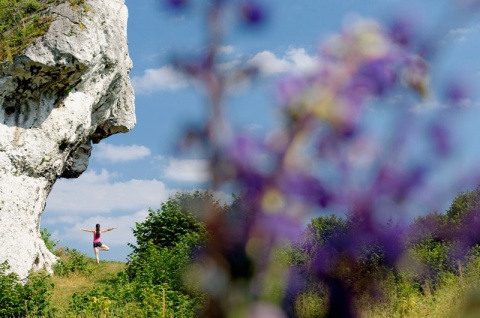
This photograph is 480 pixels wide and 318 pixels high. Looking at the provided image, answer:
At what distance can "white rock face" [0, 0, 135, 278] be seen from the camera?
13570mm

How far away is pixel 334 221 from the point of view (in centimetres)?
82

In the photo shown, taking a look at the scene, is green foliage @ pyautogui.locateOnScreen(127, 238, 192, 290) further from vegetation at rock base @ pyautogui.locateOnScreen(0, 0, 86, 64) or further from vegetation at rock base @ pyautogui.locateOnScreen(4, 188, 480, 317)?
vegetation at rock base @ pyautogui.locateOnScreen(0, 0, 86, 64)

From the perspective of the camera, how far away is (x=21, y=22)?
48.1ft

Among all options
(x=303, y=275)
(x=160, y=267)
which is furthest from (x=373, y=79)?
(x=160, y=267)

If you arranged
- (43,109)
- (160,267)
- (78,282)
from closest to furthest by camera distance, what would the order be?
1. (160,267)
2. (43,109)
3. (78,282)

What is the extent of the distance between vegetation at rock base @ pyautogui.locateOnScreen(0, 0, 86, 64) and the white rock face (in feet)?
0.70

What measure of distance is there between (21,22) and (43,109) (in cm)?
231

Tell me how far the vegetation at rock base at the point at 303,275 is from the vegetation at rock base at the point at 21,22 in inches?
203

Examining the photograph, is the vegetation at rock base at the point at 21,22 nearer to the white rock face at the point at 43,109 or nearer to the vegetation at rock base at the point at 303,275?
the white rock face at the point at 43,109

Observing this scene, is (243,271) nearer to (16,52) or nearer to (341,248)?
(341,248)

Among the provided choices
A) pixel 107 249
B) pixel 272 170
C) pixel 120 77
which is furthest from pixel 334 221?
pixel 107 249

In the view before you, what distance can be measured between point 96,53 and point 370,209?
1499cm

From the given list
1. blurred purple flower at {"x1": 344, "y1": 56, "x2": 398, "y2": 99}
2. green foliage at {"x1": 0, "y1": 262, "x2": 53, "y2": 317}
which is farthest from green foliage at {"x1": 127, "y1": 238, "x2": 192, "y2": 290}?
blurred purple flower at {"x1": 344, "y1": 56, "x2": 398, "y2": 99}

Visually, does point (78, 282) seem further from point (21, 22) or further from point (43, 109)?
point (21, 22)
